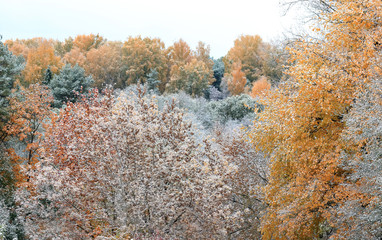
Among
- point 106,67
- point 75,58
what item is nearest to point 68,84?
point 106,67

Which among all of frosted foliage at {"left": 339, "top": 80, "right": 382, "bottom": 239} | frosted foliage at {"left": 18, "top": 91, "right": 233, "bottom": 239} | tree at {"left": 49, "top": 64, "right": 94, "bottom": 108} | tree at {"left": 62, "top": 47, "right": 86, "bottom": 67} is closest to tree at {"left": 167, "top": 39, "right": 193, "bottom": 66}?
tree at {"left": 62, "top": 47, "right": 86, "bottom": 67}

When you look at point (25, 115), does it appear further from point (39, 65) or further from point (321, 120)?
point (39, 65)

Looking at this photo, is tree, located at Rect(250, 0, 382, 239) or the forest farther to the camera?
tree, located at Rect(250, 0, 382, 239)

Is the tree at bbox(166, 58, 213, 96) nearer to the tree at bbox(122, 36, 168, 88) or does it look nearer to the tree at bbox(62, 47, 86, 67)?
the tree at bbox(122, 36, 168, 88)

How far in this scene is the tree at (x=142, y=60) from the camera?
5512cm

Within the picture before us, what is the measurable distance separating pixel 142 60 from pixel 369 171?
165 ft

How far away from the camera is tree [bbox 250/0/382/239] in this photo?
10.4 metres

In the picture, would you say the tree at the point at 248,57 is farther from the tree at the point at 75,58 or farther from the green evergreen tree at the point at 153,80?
the tree at the point at 75,58

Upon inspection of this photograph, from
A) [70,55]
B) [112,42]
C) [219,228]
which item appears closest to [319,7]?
[219,228]

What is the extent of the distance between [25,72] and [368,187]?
45.0 meters

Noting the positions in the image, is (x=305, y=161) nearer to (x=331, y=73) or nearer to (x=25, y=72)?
(x=331, y=73)

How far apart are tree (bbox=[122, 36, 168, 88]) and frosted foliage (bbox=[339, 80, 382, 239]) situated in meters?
46.0

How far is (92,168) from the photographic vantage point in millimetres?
10234

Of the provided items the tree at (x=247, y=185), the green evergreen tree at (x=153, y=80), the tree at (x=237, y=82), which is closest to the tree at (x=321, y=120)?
the tree at (x=247, y=185)
